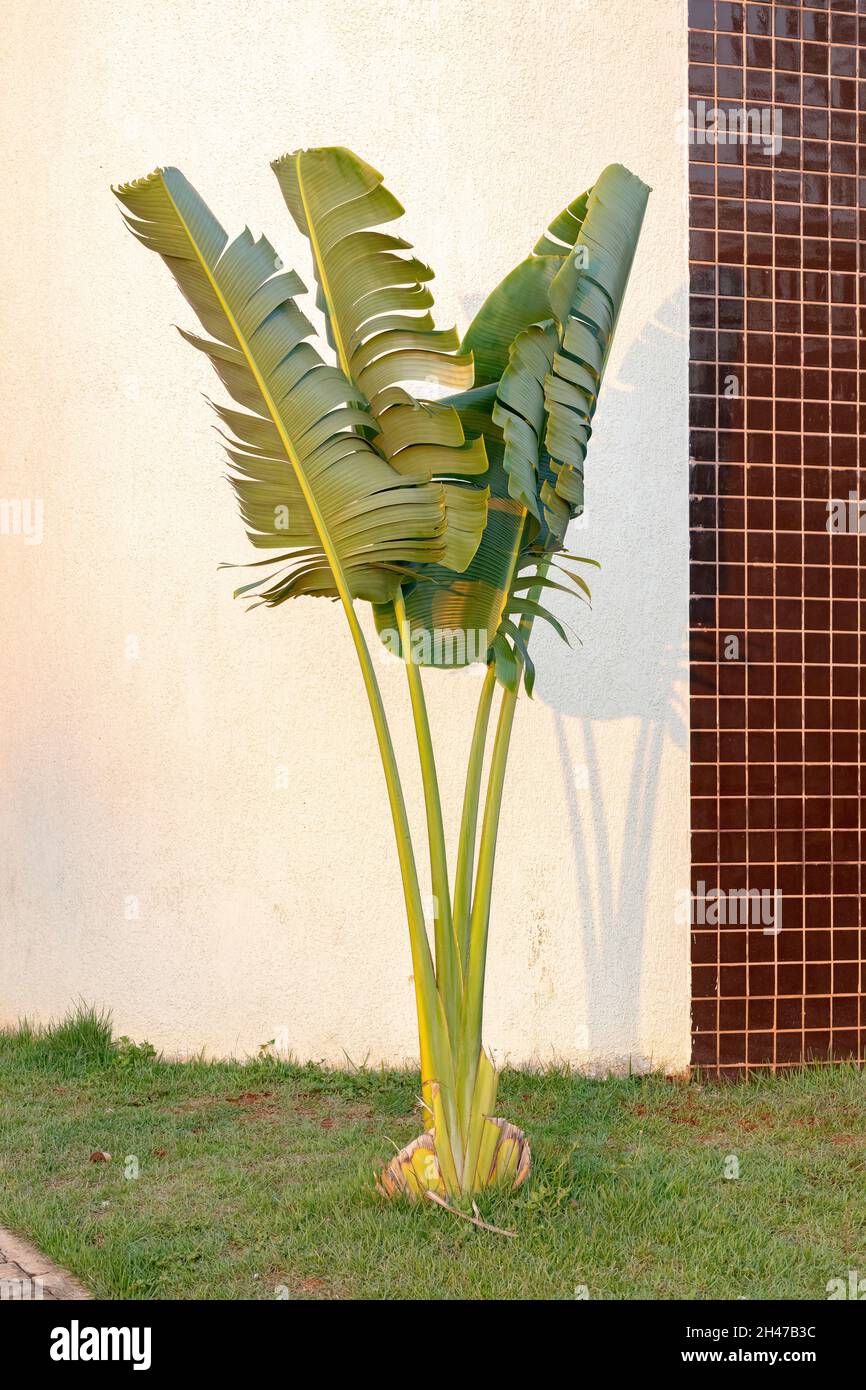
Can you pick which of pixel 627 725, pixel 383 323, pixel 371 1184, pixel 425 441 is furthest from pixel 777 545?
pixel 371 1184

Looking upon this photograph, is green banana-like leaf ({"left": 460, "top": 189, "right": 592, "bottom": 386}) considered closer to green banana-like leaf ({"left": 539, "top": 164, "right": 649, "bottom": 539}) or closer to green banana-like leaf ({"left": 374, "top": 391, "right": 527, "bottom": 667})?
green banana-like leaf ({"left": 539, "top": 164, "right": 649, "bottom": 539})

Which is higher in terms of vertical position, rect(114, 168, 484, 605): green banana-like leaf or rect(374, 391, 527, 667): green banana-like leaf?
rect(114, 168, 484, 605): green banana-like leaf

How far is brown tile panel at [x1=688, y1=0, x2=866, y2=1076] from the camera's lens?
5.49 metres

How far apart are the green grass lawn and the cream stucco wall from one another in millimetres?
352

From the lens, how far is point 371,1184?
3914 mm

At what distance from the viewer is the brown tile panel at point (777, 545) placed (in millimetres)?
5492

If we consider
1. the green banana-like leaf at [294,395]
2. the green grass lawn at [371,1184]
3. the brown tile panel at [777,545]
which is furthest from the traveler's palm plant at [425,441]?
the brown tile panel at [777,545]

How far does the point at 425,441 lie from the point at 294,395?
17.1 inches

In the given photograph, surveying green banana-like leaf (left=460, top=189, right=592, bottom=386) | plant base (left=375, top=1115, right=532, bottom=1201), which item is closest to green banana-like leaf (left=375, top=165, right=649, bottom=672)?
green banana-like leaf (left=460, top=189, right=592, bottom=386)

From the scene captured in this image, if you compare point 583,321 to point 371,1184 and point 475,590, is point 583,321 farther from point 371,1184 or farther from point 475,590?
point 371,1184

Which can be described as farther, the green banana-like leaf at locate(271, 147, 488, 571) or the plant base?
the plant base

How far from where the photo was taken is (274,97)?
548 centimetres

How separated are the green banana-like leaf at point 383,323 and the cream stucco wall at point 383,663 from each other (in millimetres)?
1790
